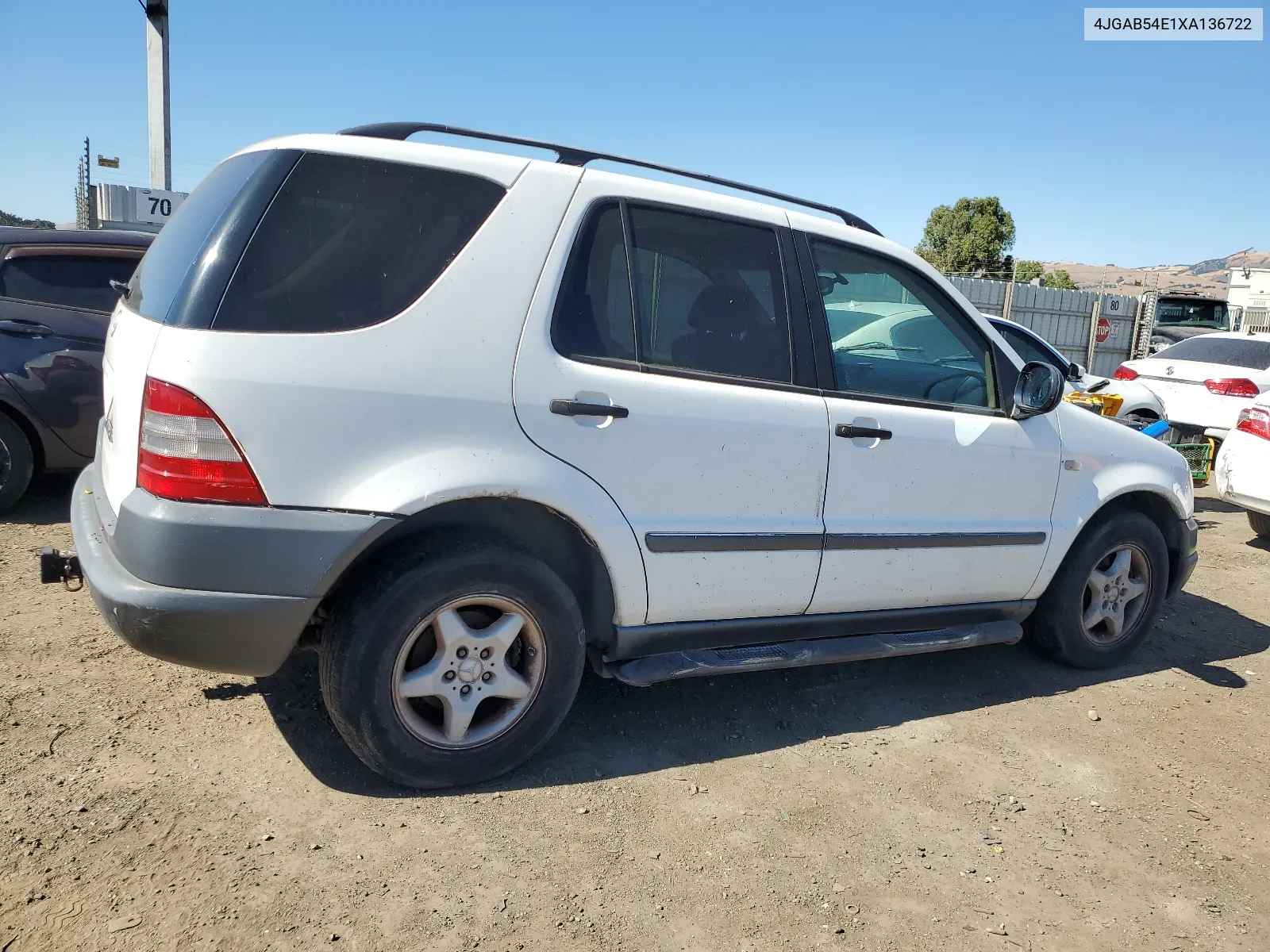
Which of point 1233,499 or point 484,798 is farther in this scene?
point 1233,499

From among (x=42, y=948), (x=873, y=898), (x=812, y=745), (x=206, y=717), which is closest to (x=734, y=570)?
(x=812, y=745)

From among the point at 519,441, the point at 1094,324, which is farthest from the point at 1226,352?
the point at 519,441

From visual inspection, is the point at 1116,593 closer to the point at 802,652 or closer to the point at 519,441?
the point at 802,652

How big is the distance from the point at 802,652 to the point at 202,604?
6.70 feet

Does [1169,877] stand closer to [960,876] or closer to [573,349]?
[960,876]

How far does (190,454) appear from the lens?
2418 millimetres

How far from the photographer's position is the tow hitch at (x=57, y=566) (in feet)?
9.67

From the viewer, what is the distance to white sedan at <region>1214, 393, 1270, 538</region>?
21.7ft

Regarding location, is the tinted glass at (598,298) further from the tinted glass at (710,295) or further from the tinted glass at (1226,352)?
the tinted glass at (1226,352)

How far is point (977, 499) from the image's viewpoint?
12.1 feet

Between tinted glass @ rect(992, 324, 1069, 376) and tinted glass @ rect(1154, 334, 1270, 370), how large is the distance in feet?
12.4

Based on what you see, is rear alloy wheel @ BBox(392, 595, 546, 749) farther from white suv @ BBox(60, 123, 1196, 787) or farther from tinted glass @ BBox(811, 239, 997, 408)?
tinted glass @ BBox(811, 239, 997, 408)

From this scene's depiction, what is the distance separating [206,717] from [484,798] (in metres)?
1.08

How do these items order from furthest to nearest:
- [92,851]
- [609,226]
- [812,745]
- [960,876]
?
[812,745]
[609,226]
[960,876]
[92,851]
